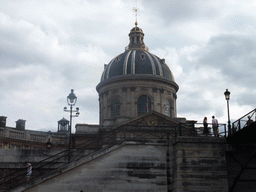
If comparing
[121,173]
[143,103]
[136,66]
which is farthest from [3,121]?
[121,173]

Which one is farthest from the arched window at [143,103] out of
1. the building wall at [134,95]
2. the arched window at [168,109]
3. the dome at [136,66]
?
the dome at [136,66]

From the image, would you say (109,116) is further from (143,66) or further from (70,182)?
(70,182)

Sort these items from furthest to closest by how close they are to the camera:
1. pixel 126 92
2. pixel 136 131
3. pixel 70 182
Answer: pixel 126 92, pixel 136 131, pixel 70 182

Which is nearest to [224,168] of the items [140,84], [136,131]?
[136,131]

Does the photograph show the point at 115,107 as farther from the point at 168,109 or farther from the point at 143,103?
the point at 168,109

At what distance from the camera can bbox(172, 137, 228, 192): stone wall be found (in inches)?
1070

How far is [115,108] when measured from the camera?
63719mm

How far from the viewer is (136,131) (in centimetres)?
5075

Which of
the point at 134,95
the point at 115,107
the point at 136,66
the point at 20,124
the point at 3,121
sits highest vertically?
the point at 136,66

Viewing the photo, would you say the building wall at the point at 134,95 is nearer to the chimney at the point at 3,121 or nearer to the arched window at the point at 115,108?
the arched window at the point at 115,108

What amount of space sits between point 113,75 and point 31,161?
33988mm

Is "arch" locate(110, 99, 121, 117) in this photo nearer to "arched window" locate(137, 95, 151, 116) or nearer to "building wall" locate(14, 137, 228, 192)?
"arched window" locate(137, 95, 151, 116)

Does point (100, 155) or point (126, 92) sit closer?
point (100, 155)

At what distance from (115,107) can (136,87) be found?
394 cm
